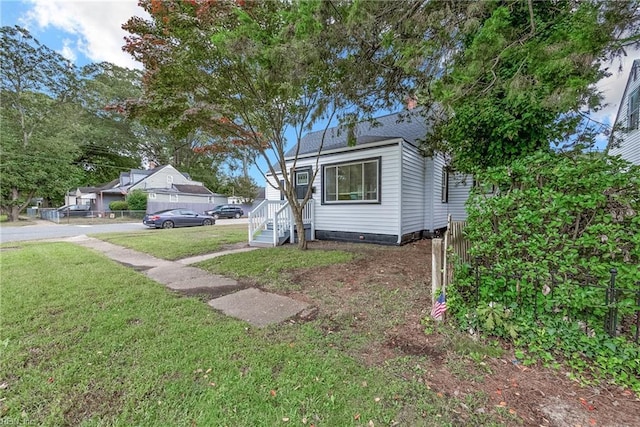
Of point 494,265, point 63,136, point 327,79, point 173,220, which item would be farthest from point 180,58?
point 63,136

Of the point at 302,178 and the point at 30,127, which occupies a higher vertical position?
the point at 30,127

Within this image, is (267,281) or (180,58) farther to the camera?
(180,58)

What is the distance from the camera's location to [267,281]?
195 inches

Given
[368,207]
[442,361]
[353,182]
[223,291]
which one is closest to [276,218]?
[353,182]

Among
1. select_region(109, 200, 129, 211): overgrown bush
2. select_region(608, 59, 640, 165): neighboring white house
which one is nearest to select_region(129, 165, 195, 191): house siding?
select_region(109, 200, 129, 211): overgrown bush

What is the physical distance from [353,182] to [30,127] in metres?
30.6

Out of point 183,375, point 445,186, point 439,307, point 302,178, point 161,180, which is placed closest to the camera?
point 183,375

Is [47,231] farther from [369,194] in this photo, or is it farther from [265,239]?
[369,194]

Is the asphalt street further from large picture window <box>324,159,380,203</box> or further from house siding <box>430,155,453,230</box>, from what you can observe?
house siding <box>430,155,453,230</box>

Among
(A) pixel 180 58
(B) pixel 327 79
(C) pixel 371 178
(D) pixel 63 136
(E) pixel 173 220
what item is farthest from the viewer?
(D) pixel 63 136

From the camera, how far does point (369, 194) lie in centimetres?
845

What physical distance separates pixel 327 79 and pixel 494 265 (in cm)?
519

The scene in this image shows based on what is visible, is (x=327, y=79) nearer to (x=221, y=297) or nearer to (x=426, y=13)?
(x=426, y=13)

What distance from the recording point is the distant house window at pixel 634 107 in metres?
9.70
